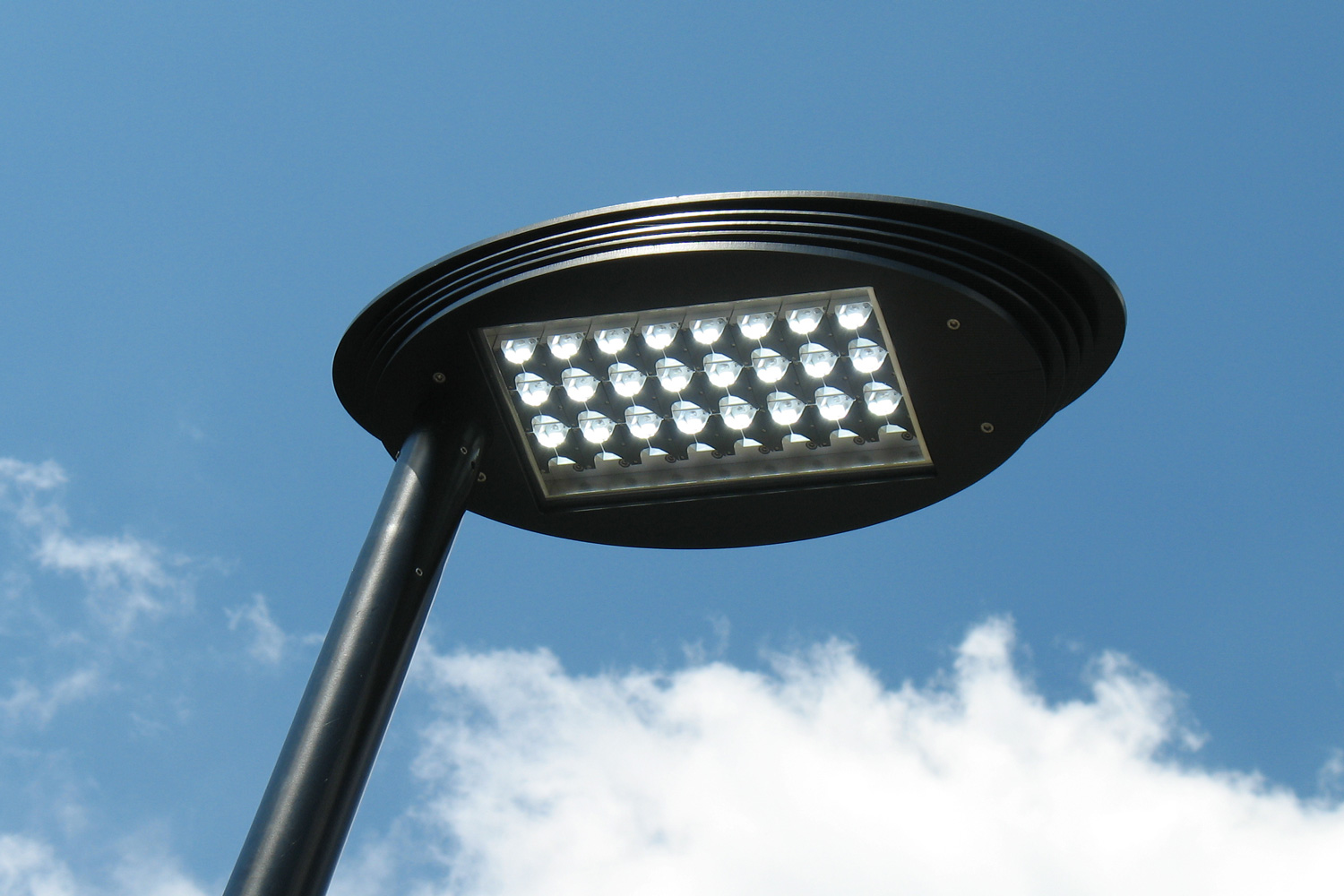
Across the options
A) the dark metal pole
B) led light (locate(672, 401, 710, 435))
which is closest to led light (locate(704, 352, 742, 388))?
led light (locate(672, 401, 710, 435))

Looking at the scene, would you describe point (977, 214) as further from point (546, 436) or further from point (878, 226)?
point (546, 436)

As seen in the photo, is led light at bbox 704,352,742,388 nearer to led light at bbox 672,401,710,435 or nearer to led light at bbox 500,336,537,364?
led light at bbox 672,401,710,435

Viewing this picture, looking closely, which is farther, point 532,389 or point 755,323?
point 532,389

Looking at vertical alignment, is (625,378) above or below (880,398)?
below

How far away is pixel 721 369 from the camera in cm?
557

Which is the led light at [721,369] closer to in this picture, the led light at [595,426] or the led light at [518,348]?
the led light at [595,426]

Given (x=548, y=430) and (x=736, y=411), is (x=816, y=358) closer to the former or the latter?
(x=736, y=411)

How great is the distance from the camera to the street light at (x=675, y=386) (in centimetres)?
495

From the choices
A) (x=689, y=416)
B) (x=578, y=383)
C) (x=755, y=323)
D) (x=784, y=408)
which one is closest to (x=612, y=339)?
(x=578, y=383)

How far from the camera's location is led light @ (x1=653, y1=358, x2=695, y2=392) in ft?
18.4

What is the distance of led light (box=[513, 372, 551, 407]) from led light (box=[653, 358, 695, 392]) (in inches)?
21.4

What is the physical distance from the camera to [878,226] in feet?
16.4

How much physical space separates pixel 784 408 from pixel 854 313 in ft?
2.18

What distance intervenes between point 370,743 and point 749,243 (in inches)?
96.6
